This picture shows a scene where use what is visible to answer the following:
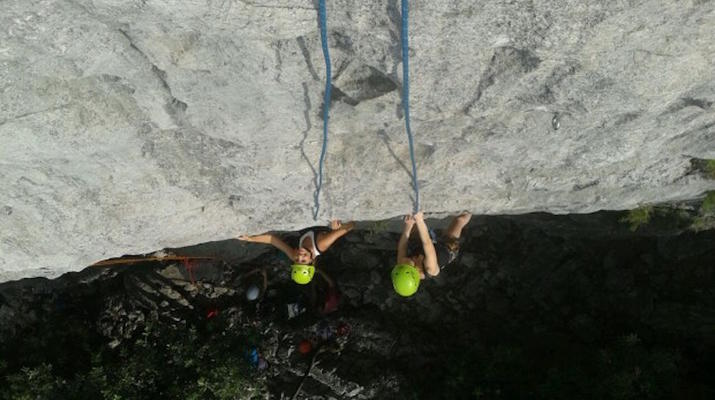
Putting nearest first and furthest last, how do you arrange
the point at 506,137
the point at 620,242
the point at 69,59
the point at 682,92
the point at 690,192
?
1. the point at 69,59
2. the point at 682,92
3. the point at 506,137
4. the point at 690,192
5. the point at 620,242

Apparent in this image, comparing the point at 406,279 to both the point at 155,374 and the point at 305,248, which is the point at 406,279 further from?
the point at 155,374

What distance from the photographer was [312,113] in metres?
4.00

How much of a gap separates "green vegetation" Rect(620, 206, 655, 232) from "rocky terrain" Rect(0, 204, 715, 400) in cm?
3

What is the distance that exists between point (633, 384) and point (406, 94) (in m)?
5.21

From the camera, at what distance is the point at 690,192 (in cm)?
554

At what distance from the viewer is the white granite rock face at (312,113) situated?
311 cm

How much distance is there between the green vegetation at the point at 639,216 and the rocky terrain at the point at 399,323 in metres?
0.03

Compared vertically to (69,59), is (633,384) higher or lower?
lower

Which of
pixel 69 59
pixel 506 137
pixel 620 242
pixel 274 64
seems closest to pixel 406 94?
pixel 274 64

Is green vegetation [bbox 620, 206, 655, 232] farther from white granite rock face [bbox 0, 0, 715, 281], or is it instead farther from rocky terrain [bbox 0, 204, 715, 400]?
white granite rock face [bbox 0, 0, 715, 281]

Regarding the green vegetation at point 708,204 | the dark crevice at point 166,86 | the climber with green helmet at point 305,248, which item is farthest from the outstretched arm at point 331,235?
the green vegetation at point 708,204

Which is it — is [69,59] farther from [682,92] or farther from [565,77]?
[682,92]

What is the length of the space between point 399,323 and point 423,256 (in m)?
2.23

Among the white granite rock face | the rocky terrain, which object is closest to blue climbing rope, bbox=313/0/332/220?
the white granite rock face
